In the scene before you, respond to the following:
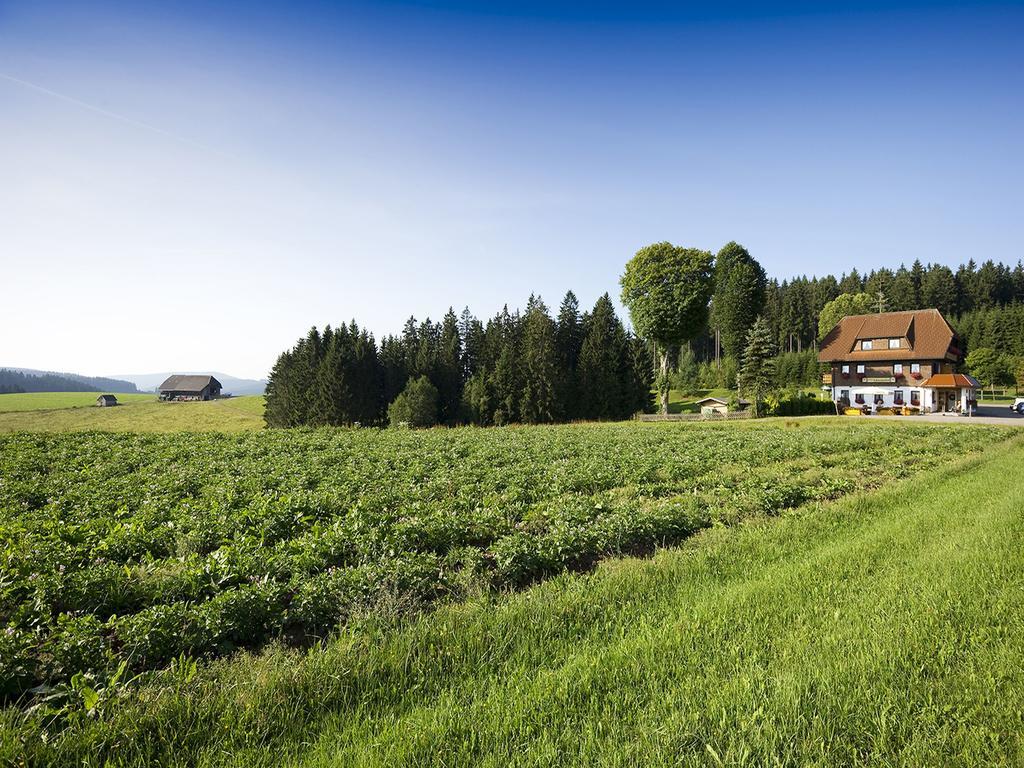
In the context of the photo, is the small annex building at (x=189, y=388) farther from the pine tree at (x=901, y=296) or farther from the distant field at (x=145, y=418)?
the pine tree at (x=901, y=296)

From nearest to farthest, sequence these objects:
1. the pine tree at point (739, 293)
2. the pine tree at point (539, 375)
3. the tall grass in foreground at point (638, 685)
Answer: the tall grass in foreground at point (638, 685)
the pine tree at point (739, 293)
the pine tree at point (539, 375)

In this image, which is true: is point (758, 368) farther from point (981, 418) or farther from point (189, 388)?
point (189, 388)

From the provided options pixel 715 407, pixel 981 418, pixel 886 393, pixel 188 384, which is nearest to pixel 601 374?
pixel 715 407

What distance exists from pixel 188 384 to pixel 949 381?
154980mm

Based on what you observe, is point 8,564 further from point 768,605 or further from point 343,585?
point 768,605

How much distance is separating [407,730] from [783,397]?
185ft

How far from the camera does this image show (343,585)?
589 cm

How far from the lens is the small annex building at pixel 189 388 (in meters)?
124

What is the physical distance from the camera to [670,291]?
50.3 m

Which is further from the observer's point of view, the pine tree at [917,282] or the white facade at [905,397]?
the pine tree at [917,282]

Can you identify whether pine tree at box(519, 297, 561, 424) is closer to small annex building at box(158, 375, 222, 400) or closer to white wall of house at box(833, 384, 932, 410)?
white wall of house at box(833, 384, 932, 410)

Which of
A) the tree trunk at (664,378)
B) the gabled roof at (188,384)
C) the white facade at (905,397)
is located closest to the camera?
the white facade at (905,397)

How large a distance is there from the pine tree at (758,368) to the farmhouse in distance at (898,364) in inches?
419

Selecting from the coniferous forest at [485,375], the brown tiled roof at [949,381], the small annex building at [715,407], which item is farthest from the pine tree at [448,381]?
the brown tiled roof at [949,381]
